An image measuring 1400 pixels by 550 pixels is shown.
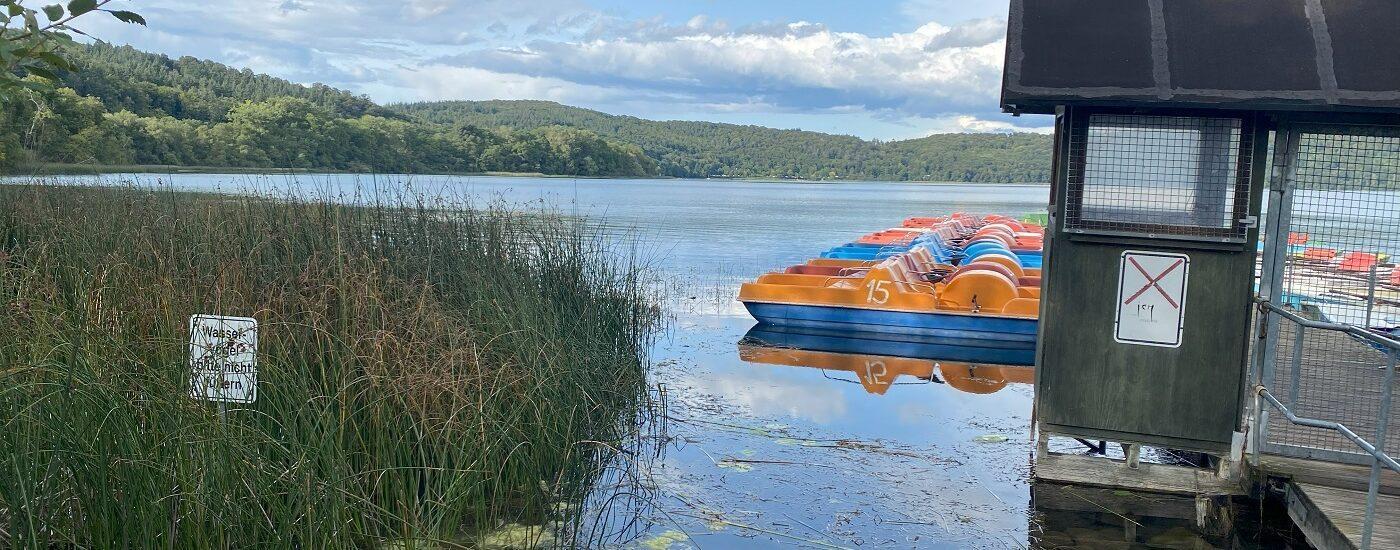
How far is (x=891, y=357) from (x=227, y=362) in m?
7.36

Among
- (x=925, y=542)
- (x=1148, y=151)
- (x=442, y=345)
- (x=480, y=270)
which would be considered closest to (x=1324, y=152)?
(x=1148, y=151)

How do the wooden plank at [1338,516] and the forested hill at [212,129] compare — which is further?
the forested hill at [212,129]

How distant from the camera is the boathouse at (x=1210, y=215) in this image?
4172 millimetres

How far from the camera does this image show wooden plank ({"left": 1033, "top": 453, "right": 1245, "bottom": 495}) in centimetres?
473

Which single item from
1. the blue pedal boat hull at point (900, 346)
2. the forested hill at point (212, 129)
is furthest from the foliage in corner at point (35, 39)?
the blue pedal boat hull at point (900, 346)

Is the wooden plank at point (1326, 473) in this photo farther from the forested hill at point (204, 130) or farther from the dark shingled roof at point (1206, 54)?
the forested hill at point (204, 130)

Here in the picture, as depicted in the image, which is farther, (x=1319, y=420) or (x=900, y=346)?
(x=900, y=346)

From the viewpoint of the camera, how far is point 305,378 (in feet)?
12.7

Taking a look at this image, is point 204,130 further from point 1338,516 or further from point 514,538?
point 1338,516

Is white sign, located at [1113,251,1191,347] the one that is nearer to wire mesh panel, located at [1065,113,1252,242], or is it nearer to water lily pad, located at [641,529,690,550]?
wire mesh panel, located at [1065,113,1252,242]

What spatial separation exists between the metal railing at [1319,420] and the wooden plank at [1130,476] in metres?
0.36

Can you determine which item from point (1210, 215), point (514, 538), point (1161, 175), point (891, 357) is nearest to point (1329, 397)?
point (1210, 215)

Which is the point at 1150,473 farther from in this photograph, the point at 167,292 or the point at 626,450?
the point at 167,292

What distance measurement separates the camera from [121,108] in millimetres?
17531
